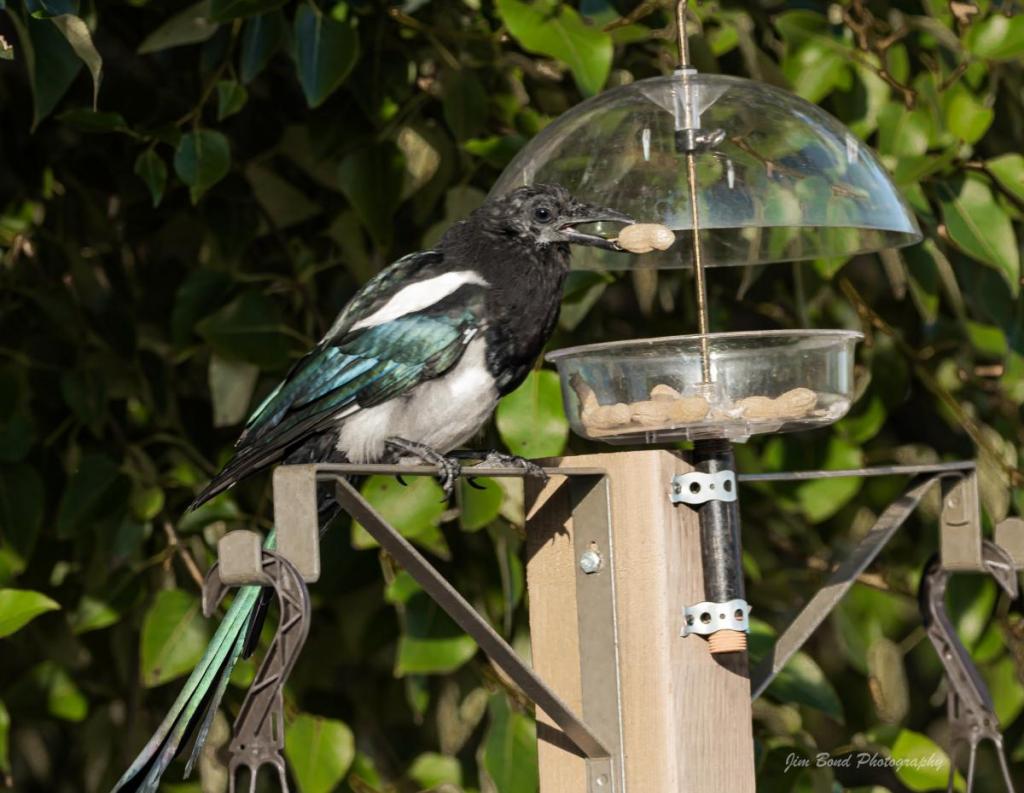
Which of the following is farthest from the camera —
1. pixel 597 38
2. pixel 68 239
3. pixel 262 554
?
pixel 68 239

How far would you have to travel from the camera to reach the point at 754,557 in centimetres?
332

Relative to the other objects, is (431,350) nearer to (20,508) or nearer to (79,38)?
(79,38)

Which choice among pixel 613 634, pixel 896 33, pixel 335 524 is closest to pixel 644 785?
pixel 613 634

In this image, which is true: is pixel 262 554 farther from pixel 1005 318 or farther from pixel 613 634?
pixel 1005 318

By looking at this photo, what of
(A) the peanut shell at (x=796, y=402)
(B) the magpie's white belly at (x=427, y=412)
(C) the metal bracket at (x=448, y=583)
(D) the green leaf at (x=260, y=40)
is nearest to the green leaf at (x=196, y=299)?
(D) the green leaf at (x=260, y=40)

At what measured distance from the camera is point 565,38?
2.47m

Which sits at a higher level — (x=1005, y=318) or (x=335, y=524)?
(x=1005, y=318)

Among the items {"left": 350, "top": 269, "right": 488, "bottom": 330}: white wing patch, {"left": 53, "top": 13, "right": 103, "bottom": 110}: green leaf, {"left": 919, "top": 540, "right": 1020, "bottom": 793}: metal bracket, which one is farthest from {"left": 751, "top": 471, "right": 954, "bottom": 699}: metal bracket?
{"left": 53, "top": 13, "right": 103, "bottom": 110}: green leaf

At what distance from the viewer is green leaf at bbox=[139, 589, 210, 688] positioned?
2.60 meters

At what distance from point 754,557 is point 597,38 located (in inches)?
48.3

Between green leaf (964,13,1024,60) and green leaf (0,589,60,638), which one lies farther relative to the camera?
green leaf (964,13,1024,60)

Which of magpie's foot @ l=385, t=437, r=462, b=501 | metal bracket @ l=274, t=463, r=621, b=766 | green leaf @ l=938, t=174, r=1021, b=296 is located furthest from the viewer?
green leaf @ l=938, t=174, r=1021, b=296

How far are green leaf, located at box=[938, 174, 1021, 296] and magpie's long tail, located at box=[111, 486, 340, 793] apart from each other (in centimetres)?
110

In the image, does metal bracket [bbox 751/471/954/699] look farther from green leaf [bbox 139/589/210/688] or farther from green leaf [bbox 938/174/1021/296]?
green leaf [bbox 139/589/210/688]
